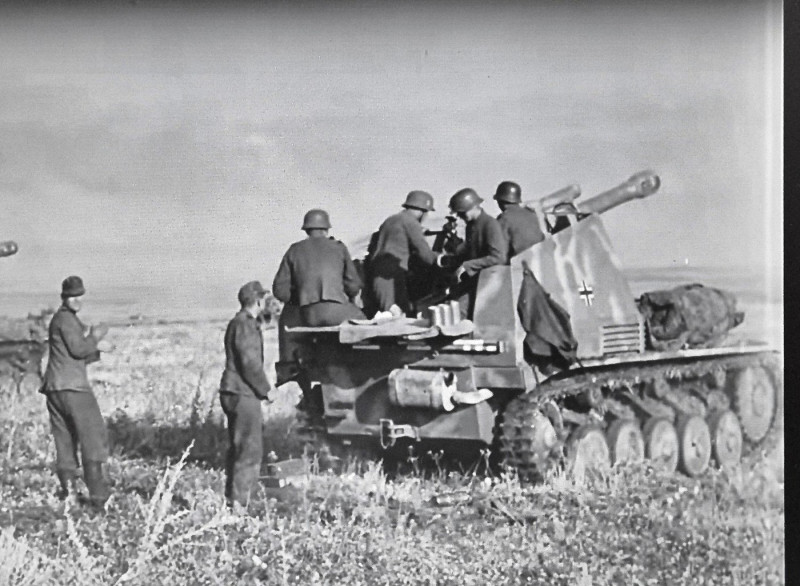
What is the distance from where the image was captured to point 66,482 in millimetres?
8445

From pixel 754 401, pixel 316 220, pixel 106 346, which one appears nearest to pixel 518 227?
pixel 316 220

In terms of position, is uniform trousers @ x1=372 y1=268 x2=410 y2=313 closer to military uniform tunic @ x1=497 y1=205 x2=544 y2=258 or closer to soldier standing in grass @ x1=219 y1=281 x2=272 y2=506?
military uniform tunic @ x1=497 y1=205 x2=544 y2=258

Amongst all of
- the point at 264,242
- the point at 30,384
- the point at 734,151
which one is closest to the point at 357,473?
the point at 264,242

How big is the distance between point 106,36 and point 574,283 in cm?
330

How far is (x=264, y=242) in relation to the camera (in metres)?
8.77

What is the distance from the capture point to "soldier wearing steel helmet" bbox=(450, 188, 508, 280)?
872 cm

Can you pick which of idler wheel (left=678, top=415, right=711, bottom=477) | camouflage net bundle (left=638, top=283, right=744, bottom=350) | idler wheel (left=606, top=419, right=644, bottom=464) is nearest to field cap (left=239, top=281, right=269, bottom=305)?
idler wheel (left=606, top=419, right=644, bottom=464)

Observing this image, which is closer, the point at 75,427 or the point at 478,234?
the point at 75,427

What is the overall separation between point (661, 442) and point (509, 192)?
2.15m

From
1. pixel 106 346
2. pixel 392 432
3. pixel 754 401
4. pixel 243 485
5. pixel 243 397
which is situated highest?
pixel 106 346

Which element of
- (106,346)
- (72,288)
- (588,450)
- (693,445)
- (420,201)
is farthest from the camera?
(693,445)

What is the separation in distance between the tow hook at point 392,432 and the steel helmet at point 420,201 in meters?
1.35

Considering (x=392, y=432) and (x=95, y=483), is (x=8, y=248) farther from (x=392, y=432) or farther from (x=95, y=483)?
(x=392, y=432)

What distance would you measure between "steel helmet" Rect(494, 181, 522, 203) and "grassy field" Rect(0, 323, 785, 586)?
67.9 inches
